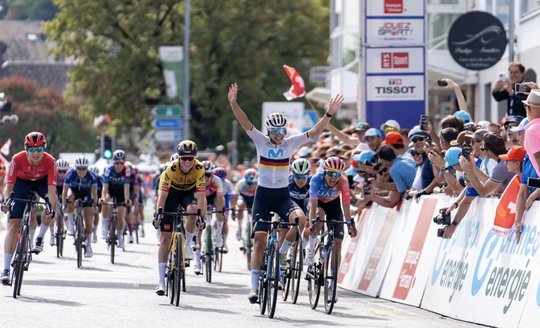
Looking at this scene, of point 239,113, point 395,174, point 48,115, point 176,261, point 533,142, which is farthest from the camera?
point 48,115

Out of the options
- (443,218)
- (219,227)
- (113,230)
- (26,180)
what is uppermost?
(26,180)

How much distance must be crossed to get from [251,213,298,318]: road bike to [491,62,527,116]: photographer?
3.46 meters

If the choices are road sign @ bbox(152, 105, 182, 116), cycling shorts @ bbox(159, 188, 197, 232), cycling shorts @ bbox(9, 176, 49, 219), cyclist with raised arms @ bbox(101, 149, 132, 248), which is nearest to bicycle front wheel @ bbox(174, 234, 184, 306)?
cycling shorts @ bbox(159, 188, 197, 232)

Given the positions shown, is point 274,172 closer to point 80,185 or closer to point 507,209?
point 507,209

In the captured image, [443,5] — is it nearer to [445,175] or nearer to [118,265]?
[118,265]

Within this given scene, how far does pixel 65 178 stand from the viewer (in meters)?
27.4

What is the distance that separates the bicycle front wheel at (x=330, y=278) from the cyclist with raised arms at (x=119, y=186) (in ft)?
41.1

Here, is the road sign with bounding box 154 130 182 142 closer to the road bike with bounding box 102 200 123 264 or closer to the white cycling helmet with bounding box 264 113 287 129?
the road bike with bounding box 102 200 123 264

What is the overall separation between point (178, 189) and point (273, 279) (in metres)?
2.40

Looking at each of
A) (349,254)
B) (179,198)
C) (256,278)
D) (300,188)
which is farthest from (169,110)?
(256,278)

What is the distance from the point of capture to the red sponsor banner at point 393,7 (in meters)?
27.6

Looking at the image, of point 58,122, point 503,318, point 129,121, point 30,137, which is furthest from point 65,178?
point 58,122

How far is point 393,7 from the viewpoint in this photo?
2758 centimetres

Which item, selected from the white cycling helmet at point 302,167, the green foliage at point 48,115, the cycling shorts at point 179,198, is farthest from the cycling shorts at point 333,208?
the green foliage at point 48,115
